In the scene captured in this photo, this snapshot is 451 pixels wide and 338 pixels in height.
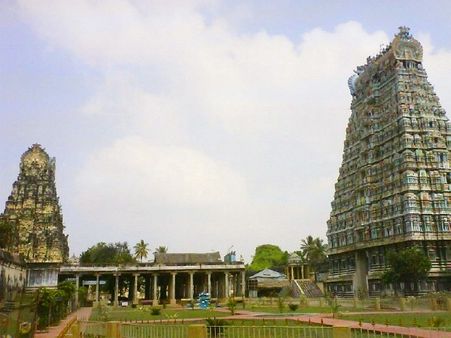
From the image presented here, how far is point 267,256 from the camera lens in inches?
5118

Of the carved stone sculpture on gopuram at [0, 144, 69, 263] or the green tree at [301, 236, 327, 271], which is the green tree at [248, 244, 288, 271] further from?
the carved stone sculpture on gopuram at [0, 144, 69, 263]

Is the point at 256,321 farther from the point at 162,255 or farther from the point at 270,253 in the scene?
the point at 270,253

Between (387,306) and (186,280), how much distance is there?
141 feet

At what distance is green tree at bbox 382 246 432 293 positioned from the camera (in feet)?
152

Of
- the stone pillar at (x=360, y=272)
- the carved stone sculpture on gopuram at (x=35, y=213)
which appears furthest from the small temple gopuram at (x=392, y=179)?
the carved stone sculpture on gopuram at (x=35, y=213)

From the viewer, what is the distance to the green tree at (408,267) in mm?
46188

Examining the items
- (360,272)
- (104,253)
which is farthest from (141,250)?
(360,272)

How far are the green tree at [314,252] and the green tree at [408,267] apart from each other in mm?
34404

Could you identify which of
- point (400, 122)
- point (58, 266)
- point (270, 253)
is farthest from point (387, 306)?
point (270, 253)

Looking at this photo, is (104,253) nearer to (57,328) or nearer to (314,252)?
(314,252)

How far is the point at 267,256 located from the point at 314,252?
141 feet

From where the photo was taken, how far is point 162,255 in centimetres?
7512

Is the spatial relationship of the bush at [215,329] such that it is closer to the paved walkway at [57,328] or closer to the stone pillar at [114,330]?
the stone pillar at [114,330]

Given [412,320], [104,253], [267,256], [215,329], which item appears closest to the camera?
[215,329]
